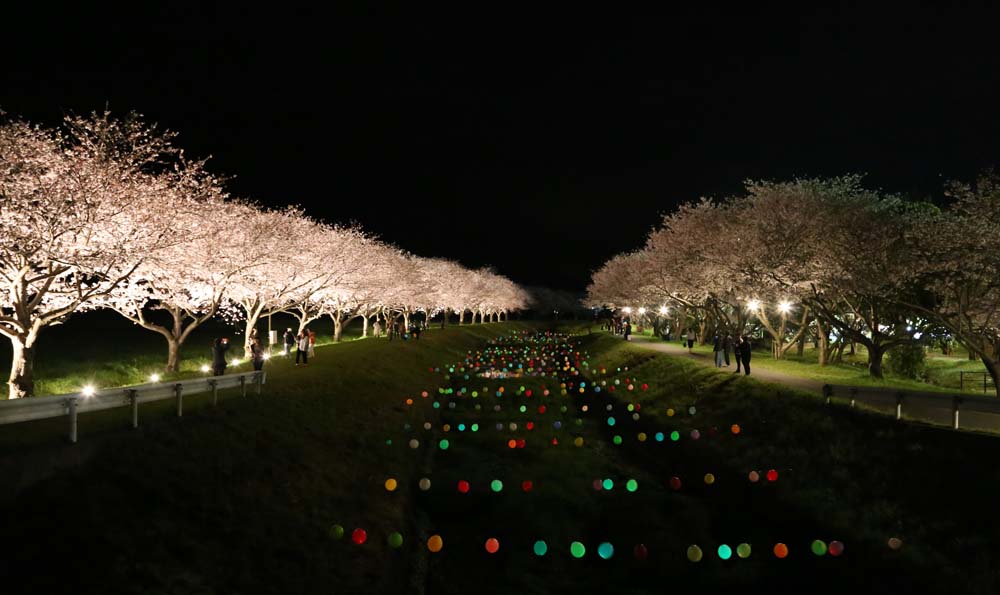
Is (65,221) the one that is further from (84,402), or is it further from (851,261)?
(851,261)

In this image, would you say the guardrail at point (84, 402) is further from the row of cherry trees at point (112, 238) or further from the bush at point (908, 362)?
the bush at point (908, 362)

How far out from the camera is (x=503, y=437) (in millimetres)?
25469

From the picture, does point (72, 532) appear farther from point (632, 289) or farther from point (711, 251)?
point (632, 289)

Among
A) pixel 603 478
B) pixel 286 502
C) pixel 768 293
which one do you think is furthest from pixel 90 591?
pixel 768 293

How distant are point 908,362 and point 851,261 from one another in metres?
12.3

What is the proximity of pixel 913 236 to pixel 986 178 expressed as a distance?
455 centimetres

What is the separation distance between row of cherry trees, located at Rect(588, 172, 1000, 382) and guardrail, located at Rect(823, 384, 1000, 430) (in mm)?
6349

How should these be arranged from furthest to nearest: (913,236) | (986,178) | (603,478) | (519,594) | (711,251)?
(711,251) → (913,236) → (986,178) → (603,478) → (519,594)

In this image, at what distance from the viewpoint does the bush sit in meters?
39.1

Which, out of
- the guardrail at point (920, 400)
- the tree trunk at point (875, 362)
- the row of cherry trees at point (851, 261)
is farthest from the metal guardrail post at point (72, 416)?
the tree trunk at point (875, 362)

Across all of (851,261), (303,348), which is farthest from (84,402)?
(851,261)

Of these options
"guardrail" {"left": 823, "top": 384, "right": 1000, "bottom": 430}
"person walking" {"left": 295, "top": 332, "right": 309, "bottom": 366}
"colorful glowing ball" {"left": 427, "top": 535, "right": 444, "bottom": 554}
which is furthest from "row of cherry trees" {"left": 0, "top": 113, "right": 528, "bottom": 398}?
"guardrail" {"left": 823, "top": 384, "right": 1000, "bottom": 430}

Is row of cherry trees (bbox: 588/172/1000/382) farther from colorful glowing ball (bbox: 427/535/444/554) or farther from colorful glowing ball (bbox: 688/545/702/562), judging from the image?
colorful glowing ball (bbox: 427/535/444/554)

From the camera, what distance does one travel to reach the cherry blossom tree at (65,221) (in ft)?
61.0
